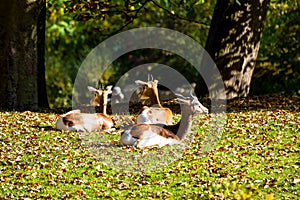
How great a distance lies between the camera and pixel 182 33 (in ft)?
96.1

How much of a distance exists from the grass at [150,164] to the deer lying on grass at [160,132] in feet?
0.69

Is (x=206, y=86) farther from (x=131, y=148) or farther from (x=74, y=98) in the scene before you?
(x=74, y=98)

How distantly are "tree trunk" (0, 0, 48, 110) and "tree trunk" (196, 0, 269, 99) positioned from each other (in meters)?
4.35

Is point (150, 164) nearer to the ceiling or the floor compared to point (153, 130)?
nearer to the floor

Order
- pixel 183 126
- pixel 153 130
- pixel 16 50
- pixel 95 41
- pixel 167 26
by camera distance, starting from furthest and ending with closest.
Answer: pixel 95 41 < pixel 167 26 < pixel 16 50 < pixel 183 126 < pixel 153 130

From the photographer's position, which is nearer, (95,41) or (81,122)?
(81,122)

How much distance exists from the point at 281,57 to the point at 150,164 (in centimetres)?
1329

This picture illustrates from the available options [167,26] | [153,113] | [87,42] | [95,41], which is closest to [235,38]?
[153,113]

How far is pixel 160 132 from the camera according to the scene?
11289 mm

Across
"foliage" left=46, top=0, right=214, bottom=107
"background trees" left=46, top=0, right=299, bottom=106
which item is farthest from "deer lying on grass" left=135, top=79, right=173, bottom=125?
"foliage" left=46, top=0, right=214, bottom=107

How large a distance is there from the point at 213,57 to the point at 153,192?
8025 millimetres

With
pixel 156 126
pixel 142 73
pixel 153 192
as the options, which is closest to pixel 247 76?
pixel 156 126

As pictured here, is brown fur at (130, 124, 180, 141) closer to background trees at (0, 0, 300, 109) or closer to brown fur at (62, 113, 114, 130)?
brown fur at (62, 113, 114, 130)

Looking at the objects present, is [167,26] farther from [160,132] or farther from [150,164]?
[150,164]
